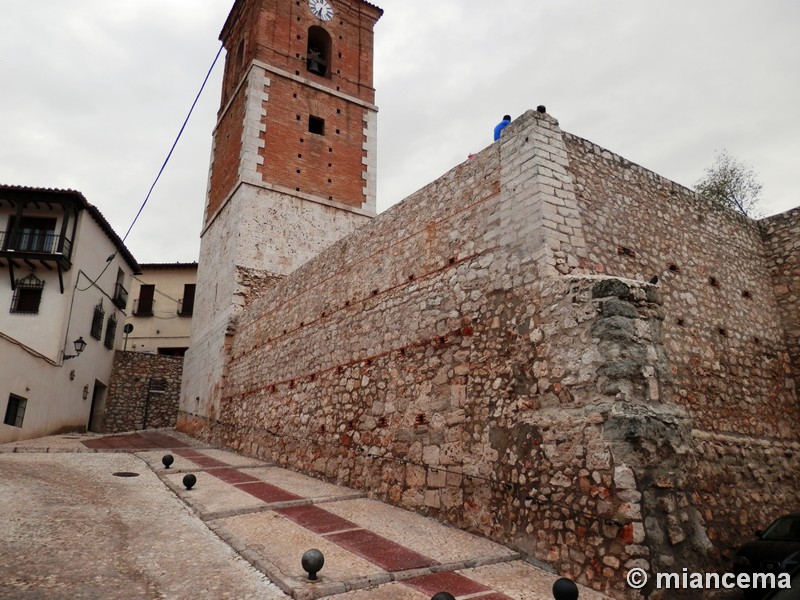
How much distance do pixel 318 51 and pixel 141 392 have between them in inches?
541

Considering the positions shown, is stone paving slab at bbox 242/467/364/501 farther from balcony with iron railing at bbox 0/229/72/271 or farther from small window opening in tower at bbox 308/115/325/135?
balcony with iron railing at bbox 0/229/72/271

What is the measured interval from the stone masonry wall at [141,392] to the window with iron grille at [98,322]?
207 centimetres

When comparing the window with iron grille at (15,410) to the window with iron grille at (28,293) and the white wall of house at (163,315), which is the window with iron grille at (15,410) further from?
the white wall of house at (163,315)

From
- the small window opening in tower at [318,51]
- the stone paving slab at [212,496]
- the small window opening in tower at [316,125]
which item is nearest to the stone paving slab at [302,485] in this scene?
the stone paving slab at [212,496]

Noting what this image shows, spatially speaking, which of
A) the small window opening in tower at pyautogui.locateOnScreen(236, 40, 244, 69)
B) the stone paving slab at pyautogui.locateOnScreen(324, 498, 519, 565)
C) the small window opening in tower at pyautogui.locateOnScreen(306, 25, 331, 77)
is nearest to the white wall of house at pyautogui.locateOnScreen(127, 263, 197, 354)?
the small window opening in tower at pyautogui.locateOnScreen(236, 40, 244, 69)

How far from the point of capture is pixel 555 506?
461cm

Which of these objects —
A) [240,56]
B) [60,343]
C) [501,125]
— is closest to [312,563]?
[501,125]

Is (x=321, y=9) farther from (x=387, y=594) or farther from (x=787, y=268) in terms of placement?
(x=387, y=594)

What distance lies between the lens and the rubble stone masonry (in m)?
4.44

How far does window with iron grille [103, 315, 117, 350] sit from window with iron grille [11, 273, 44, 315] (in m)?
3.41

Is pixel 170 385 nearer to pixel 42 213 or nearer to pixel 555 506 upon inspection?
pixel 42 213

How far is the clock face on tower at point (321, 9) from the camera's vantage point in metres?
18.0

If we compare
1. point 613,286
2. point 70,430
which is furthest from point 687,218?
point 70,430

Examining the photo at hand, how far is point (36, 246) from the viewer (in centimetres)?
1642
